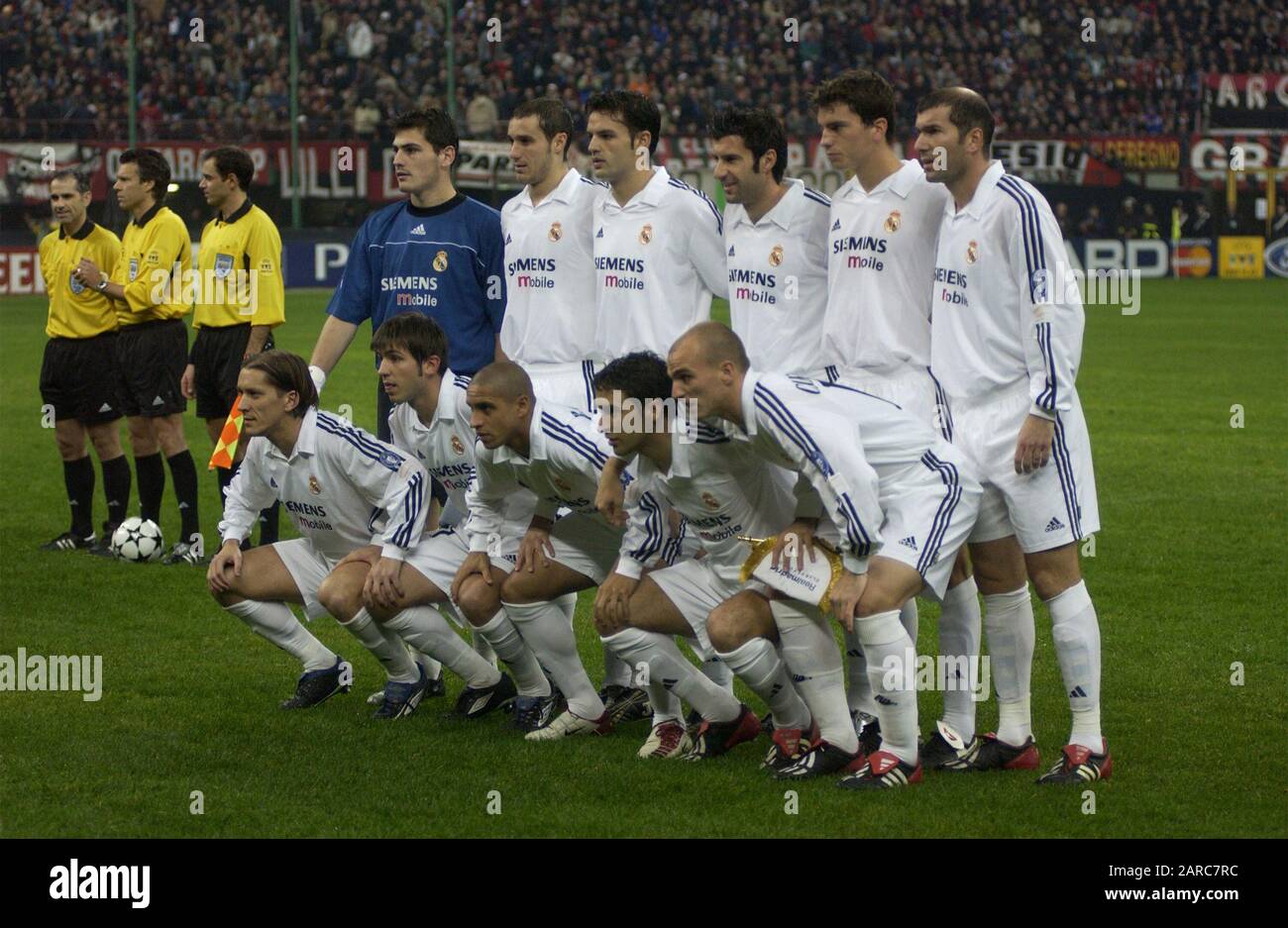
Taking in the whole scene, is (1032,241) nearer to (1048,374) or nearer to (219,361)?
(1048,374)

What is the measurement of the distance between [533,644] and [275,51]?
30153 mm

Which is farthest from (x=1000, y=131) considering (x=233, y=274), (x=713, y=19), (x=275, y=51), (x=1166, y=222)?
(x=233, y=274)

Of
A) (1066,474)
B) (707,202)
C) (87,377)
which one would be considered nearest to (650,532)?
(1066,474)

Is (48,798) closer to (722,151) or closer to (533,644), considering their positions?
(533,644)

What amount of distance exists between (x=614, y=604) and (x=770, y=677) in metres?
0.61

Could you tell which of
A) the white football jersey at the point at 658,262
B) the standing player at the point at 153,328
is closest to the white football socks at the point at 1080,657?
the white football jersey at the point at 658,262

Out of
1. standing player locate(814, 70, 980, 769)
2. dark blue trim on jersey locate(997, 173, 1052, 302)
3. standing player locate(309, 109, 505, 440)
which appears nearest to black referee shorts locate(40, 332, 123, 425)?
standing player locate(309, 109, 505, 440)

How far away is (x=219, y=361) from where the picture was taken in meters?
9.57

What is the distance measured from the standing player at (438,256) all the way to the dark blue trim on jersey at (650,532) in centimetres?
162

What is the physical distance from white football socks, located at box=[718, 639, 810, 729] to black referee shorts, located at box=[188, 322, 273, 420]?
15.6 ft

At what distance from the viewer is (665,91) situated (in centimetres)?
3612

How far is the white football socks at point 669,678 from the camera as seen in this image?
19.3ft

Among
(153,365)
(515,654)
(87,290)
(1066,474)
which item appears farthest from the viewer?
(87,290)

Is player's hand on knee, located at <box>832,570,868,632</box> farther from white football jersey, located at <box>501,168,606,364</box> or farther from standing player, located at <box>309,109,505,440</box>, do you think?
standing player, located at <box>309,109,505,440</box>
